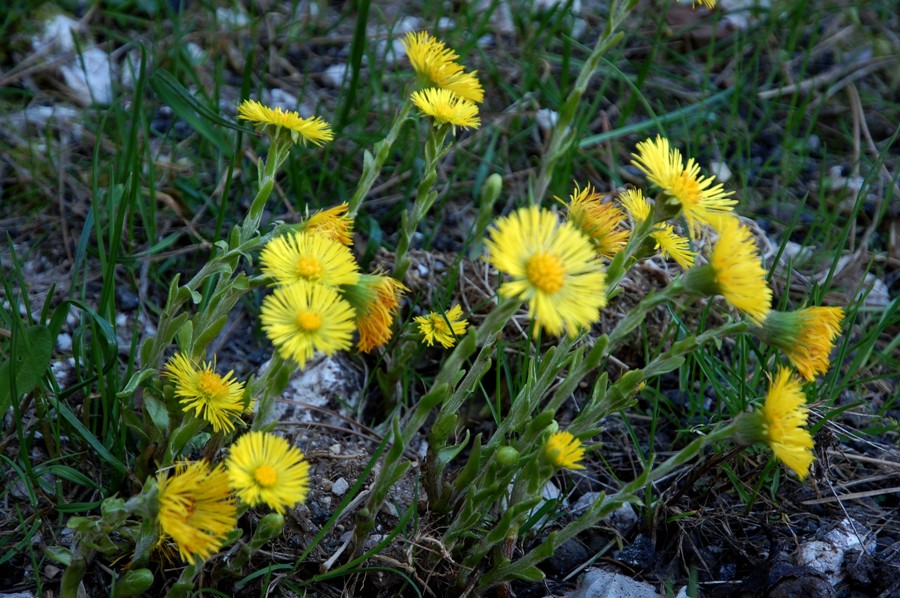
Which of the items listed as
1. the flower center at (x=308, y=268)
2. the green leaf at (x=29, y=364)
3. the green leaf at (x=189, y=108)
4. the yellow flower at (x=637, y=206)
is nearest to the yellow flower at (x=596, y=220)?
the yellow flower at (x=637, y=206)

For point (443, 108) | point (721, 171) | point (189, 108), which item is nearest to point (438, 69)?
point (443, 108)

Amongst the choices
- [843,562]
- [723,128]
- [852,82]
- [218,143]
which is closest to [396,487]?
[843,562]

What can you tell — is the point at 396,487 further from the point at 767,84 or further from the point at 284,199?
the point at 767,84

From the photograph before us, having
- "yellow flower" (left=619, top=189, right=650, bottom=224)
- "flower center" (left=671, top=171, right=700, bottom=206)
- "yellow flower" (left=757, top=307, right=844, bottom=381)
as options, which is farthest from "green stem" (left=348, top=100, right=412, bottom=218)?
"yellow flower" (left=757, top=307, right=844, bottom=381)

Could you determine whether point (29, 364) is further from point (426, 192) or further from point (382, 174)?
point (382, 174)

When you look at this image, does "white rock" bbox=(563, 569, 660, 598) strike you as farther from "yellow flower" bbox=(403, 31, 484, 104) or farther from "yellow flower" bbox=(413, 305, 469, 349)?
"yellow flower" bbox=(403, 31, 484, 104)
